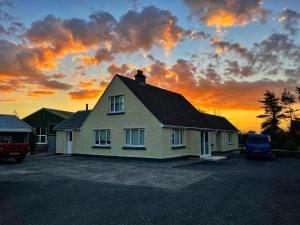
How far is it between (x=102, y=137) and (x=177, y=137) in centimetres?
767

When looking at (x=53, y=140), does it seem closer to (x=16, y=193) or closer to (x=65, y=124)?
(x=65, y=124)

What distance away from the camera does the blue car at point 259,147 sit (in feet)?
83.2

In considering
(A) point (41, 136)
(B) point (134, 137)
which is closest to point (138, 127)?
(B) point (134, 137)

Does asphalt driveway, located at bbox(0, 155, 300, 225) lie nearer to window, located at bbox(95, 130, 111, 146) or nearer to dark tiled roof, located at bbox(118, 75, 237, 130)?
dark tiled roof, located at bbox(118, 75, 237, 130)

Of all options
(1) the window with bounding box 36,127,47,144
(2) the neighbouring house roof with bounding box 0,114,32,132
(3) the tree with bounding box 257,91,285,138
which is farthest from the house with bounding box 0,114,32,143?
(3) the tree with bounding box 257,91,285,138

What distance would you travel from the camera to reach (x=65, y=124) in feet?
103

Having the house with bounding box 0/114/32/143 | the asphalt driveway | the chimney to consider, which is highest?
the chimney

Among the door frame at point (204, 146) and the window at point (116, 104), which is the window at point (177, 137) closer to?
the door frame at point (204, 146)

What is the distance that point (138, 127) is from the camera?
2338 centimetres

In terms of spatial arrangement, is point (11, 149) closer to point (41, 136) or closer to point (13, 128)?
point (13, 128)

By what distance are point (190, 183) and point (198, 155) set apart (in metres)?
14.2

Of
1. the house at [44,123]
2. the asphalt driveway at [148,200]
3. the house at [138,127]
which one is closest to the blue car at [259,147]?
the house at [138,127]

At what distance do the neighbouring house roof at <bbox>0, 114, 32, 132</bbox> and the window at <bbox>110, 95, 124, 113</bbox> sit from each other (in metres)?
11.3

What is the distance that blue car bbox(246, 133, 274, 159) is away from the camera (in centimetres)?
2536
